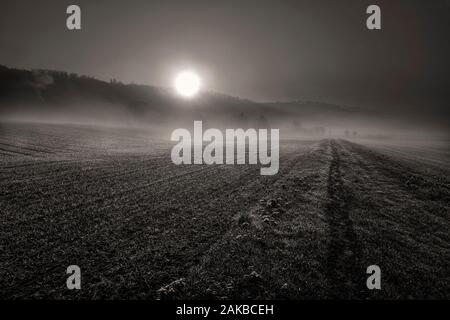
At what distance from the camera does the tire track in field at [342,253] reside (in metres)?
7.91

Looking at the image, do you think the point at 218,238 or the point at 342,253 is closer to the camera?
the point at 342,253

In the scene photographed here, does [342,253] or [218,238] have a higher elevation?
[218,238]

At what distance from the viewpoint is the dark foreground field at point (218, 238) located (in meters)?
7.84

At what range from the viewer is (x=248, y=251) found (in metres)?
9.91

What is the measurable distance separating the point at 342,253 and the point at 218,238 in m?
4.76

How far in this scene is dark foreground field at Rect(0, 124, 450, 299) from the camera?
7840mm

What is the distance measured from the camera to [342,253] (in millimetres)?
9820

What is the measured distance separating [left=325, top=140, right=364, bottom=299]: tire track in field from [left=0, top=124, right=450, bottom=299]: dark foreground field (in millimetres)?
48

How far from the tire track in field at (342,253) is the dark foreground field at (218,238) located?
0.16 ft

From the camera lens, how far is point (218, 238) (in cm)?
1084

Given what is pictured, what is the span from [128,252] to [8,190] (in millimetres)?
12076
